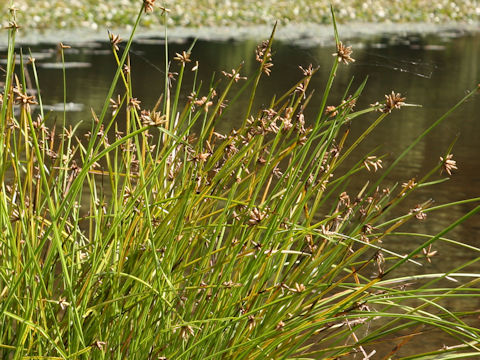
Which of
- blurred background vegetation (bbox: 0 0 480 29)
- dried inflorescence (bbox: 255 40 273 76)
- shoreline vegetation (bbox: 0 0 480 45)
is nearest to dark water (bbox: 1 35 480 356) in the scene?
dried inflorescence (bbox: 255 40 273 76)

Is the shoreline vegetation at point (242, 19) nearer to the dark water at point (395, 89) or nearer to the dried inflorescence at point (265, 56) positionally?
the dark water at point (395, 89)

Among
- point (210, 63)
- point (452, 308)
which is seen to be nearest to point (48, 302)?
point (452, 308)

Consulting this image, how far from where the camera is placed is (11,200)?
6.15 feet

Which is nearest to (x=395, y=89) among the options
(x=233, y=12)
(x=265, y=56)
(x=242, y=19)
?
(x=242, y=19)

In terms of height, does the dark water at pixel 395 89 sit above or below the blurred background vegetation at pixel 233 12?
above

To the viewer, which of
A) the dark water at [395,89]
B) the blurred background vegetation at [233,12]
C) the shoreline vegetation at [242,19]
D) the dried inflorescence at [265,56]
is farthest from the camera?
the blurred background vegetation at [233,12]

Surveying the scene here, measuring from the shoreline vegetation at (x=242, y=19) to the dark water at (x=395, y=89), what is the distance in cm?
91

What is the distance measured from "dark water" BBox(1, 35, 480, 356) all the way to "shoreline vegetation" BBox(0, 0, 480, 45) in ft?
2.99

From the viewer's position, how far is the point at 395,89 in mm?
7652

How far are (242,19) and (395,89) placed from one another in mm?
5811

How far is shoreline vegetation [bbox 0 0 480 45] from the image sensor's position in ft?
36.4

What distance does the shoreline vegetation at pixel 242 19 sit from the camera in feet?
36.4

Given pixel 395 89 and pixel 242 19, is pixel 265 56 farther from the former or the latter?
pixel 242 19

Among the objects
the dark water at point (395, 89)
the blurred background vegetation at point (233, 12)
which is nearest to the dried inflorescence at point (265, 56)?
the dark water at point (395, 89)
